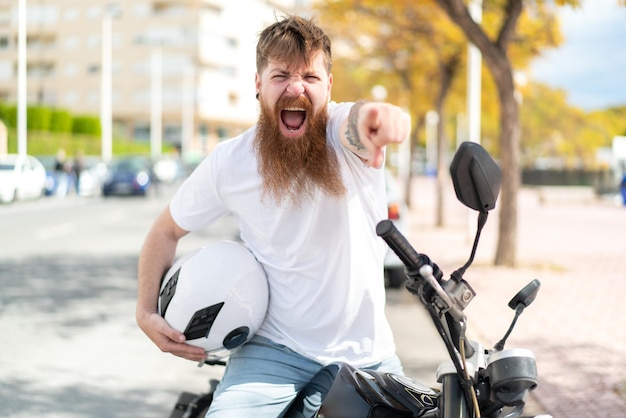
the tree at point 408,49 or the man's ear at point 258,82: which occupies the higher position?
the tree at point 408,49

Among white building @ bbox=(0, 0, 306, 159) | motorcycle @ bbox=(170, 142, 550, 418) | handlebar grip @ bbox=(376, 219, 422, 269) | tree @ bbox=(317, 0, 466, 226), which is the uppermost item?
white building @ bbox=(0, 0, 306, 159)

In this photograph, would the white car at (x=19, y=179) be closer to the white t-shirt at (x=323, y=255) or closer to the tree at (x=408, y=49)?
the tree at (x=408, y=49)

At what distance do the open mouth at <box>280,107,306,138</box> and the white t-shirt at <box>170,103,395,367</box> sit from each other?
0.09m

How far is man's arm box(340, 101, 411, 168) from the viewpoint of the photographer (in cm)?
202

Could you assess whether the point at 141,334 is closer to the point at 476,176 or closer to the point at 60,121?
the point at 476,176

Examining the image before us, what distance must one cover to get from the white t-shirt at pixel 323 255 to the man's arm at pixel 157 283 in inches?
10.1

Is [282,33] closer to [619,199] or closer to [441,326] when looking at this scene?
[441,326]

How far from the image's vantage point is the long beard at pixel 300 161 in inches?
98.8

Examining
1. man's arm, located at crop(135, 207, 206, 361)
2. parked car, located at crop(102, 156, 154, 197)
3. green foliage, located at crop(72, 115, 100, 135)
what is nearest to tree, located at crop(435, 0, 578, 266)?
man's arm, located at crop(135, 207, 206, 361)

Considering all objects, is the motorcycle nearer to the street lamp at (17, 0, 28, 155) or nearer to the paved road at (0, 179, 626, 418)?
the paved road at (0, 179, 626, 418)

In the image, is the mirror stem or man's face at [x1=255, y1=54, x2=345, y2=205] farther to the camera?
man's face at [x1=255, y1=54, x2=345, y2=205]

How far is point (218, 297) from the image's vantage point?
2521 mm

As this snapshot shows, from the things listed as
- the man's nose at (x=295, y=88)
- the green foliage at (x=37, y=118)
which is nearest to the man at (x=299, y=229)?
the man's nose at (x=295, y=88)

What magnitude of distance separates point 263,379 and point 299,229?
46cm
